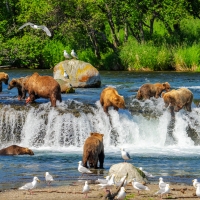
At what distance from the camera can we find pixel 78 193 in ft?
49.1

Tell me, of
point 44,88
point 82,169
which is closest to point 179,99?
point 44,88

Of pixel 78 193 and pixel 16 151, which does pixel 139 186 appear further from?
pixel 16 151

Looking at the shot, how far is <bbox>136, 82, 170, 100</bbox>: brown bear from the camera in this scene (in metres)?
27.9

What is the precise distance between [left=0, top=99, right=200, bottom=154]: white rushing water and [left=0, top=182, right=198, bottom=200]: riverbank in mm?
7766

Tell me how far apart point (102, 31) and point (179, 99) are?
33.8 m

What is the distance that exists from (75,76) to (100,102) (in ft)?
30.0

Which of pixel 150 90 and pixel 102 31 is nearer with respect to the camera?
pixel 150 90

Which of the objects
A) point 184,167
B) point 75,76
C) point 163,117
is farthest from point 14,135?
point 75,76

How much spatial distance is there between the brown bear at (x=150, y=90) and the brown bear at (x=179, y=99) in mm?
2161

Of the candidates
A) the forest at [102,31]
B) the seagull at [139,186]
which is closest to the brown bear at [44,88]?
the seagull at [139,186]

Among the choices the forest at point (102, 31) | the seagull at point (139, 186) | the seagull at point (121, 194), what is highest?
the forest at point (102, 31)

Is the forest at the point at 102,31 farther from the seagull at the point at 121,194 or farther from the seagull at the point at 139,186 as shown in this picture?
the seagull at the point at 121,194

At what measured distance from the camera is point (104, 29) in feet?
197

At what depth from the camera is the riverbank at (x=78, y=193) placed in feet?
47.9
